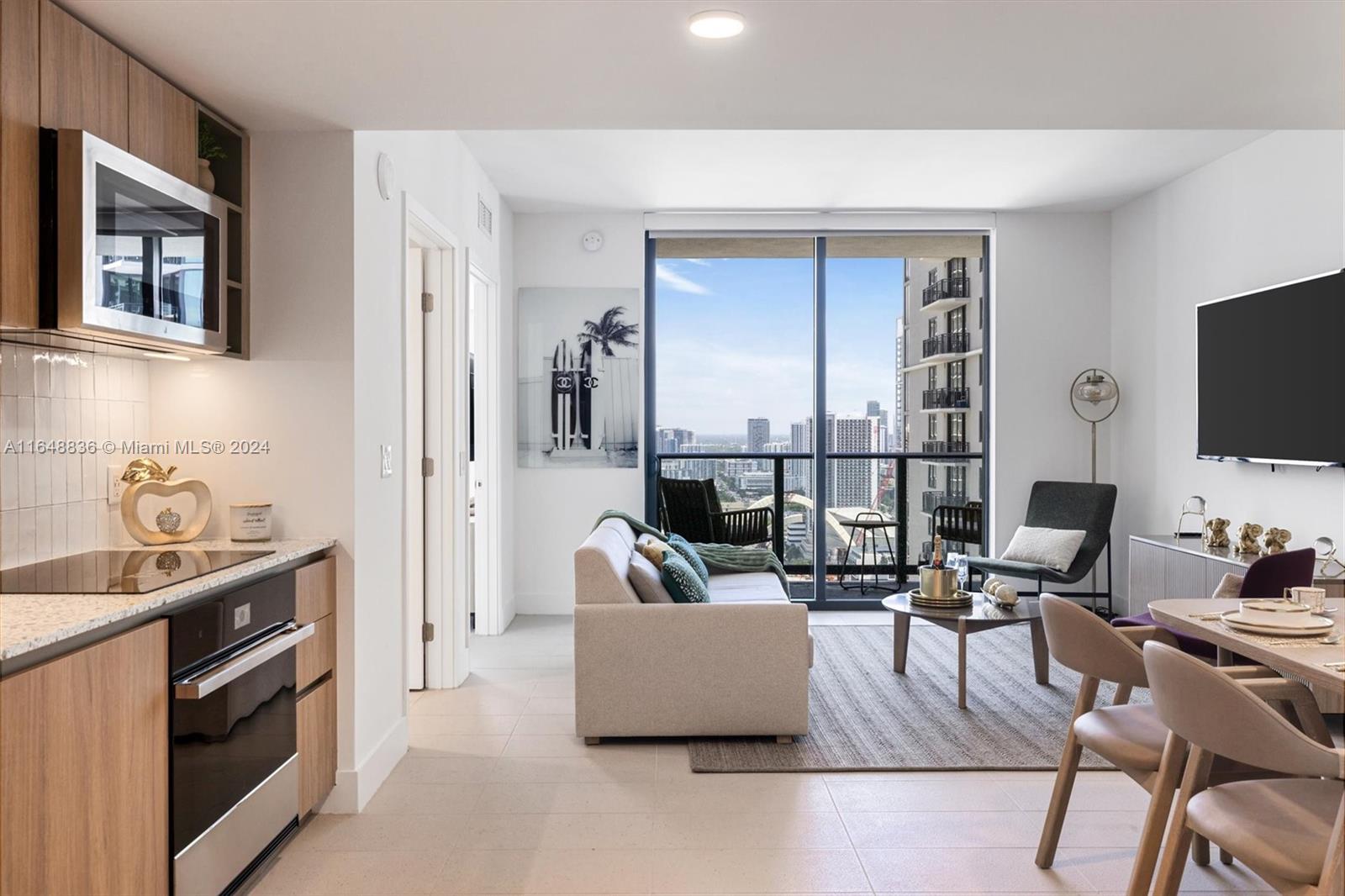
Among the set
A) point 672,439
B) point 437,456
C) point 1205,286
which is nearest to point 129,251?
point 437,456

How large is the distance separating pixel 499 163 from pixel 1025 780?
13.2 feet

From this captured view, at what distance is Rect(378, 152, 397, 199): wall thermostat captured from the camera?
10.7ft

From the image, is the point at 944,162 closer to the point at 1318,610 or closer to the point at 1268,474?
the point at 1268,474

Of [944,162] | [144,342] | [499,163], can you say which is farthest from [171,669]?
[944,162]

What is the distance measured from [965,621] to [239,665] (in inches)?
119

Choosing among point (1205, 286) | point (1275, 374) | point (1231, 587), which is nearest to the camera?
point (1231, 587)

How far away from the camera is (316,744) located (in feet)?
9.39

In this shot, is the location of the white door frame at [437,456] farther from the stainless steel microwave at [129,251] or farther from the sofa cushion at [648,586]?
the stainless steel microwave at [129,251]

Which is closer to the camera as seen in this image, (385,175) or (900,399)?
(385,175)

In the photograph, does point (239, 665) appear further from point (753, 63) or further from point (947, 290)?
point (947, 290)

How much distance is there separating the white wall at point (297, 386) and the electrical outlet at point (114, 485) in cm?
21

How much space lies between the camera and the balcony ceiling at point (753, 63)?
224 centimetres

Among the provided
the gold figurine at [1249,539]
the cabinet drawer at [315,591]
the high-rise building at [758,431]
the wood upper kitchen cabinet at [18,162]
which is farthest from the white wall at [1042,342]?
the wood upper kitchen cabinet at [18,162]

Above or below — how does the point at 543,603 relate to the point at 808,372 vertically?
below
